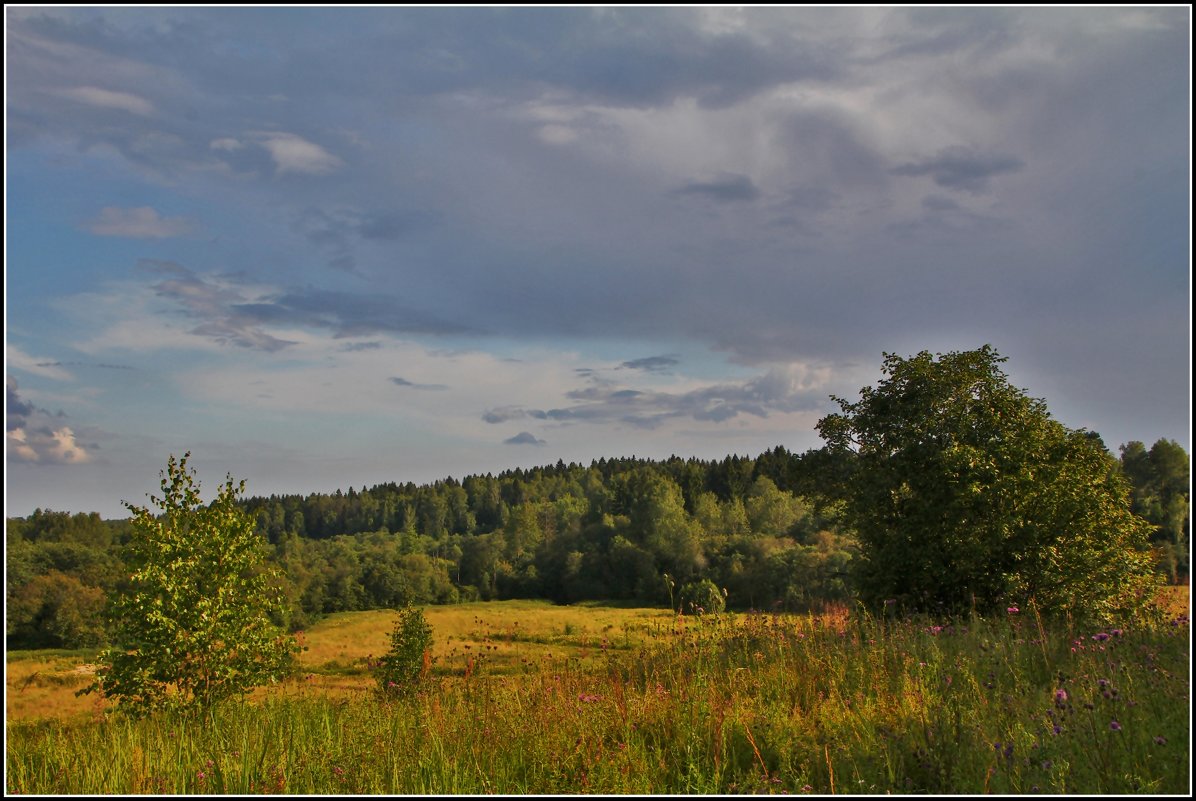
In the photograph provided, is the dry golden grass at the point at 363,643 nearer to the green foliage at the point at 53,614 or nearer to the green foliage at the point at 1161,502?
the green foliage at the point at 53,614

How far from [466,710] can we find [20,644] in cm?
10068

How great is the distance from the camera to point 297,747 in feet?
22.3

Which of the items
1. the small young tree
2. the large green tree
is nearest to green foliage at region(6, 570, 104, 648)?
the small young tree

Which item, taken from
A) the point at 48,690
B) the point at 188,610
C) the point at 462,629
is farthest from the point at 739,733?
the point at 462,629

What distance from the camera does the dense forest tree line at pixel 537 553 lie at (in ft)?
260

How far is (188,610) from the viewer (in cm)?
1638

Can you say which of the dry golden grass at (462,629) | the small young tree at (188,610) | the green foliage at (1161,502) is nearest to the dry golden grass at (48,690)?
the dry golden grass at (462,629)

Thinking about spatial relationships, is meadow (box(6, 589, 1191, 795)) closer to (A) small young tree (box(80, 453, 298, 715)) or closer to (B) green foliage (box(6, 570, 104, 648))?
(A) small young tree (box(80, 453, 298, 715))

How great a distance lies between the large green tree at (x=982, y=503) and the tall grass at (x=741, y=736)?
1097 cm

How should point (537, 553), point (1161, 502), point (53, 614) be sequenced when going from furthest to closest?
point (537, 553)
point (53, 614)
point (1161, 502)

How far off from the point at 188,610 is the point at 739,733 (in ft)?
47.4

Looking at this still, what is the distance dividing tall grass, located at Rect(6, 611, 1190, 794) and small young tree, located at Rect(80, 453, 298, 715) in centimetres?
774

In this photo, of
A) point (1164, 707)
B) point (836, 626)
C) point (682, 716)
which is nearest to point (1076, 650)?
point (1164, 707)

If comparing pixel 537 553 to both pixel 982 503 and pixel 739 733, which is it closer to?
pixel 982 503
